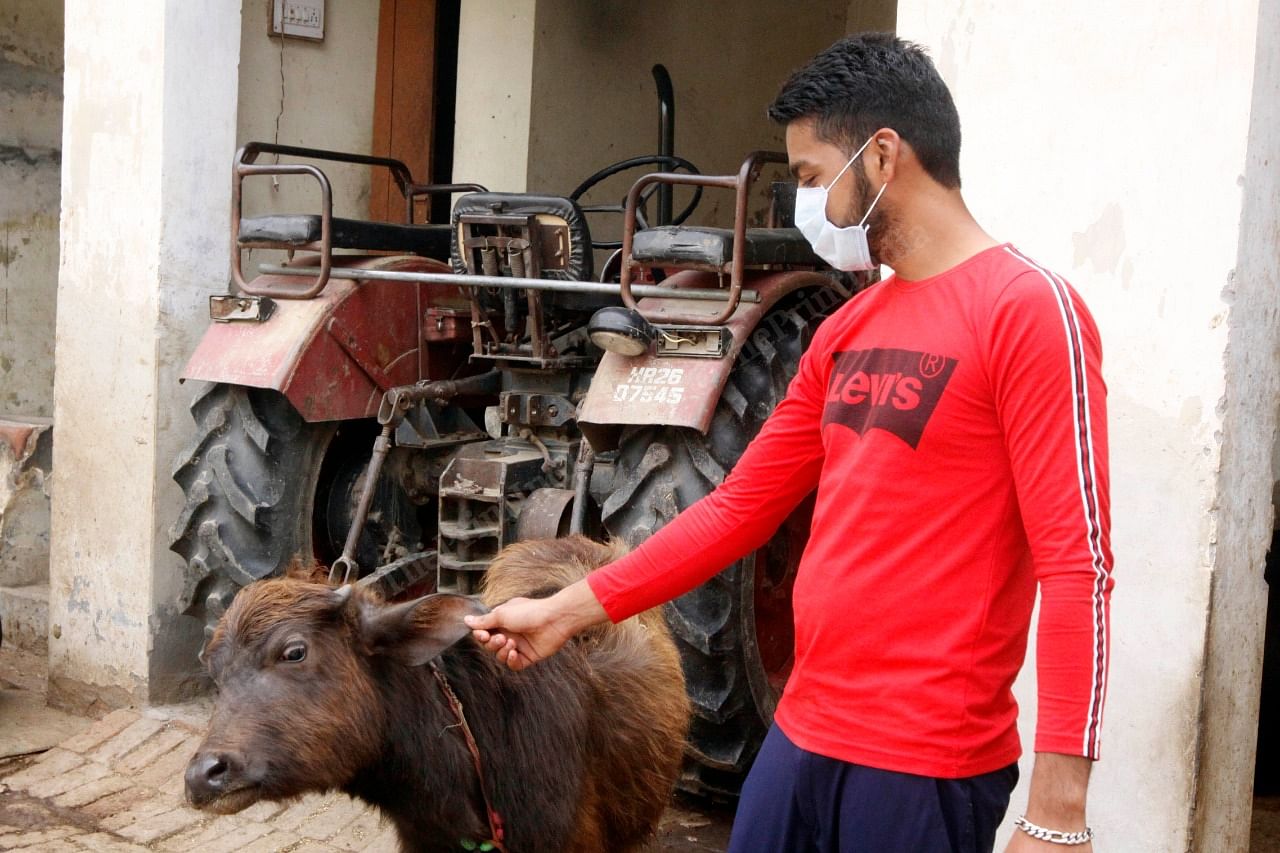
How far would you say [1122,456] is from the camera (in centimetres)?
341

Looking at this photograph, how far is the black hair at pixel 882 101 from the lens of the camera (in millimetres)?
2295

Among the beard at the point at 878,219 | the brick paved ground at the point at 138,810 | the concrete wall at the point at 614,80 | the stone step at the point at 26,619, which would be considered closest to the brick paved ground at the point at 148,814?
the brick paved ground at the point at 138,810

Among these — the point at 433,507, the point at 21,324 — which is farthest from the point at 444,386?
the point at 21,324

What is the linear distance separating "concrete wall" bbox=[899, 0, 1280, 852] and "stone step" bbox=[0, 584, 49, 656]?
546 centimetres

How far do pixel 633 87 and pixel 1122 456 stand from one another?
17.1 ft

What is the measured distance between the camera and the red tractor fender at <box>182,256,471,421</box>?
5.12m

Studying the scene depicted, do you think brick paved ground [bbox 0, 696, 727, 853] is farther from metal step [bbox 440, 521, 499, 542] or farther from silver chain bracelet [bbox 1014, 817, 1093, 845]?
silver chain bracelet [bbox 1014, 817, 1093, 845]

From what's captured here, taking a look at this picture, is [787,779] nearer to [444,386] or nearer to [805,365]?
[805,365]

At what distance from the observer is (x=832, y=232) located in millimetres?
2365

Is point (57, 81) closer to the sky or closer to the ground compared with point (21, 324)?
closer to the sky

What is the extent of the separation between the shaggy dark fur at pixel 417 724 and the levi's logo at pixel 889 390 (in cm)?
108

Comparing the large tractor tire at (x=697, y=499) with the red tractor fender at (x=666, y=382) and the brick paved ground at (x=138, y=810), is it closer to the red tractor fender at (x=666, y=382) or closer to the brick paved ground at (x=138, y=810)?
the red tractor fender at (x=666, y=382)

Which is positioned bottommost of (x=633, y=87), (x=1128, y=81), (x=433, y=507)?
(x=433, y=507)

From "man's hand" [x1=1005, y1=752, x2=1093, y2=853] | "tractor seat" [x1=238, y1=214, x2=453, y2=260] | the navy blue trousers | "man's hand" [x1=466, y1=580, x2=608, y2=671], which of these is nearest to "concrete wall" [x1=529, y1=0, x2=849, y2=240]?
"tractor seat" [x1=238, y1=214, x2=453, y2=260]
